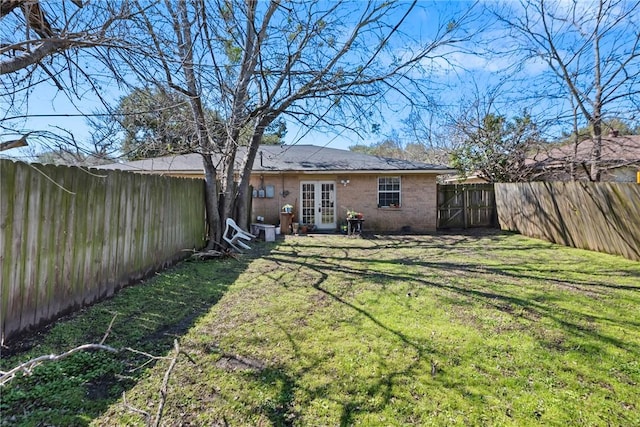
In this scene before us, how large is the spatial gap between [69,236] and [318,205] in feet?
33.3

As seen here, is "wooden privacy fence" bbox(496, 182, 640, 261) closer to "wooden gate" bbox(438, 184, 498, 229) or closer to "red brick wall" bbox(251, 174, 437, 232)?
"wooden gate" bbox(438, 184, 498, 229)

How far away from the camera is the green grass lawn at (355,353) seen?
2299mm

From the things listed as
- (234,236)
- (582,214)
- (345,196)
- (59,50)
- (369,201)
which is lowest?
(234,236)

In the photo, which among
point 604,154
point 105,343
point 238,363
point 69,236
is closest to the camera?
point 238,363

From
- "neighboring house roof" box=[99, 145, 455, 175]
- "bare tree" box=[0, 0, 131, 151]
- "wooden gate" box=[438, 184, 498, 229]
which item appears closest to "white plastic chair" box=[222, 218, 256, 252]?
"neighboring house roof" box=[99, 145, 455, 175]

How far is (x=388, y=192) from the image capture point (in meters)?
13.4

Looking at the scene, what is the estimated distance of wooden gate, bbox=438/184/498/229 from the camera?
14133 mm

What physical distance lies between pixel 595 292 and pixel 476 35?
18.4 ft

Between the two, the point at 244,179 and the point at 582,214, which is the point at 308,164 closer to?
the point at 244,179

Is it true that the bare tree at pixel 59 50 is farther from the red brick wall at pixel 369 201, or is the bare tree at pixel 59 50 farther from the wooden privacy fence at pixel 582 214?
the wooden privacy fence at pixel 582 214

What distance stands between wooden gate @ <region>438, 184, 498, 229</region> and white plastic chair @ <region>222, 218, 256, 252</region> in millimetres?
8799

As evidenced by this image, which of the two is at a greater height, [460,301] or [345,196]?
[345,196]

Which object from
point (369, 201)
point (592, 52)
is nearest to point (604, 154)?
point (592, 52)

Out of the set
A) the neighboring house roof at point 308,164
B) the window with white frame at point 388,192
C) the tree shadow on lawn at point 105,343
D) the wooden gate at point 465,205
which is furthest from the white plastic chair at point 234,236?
the wooden gate at point 465,205
